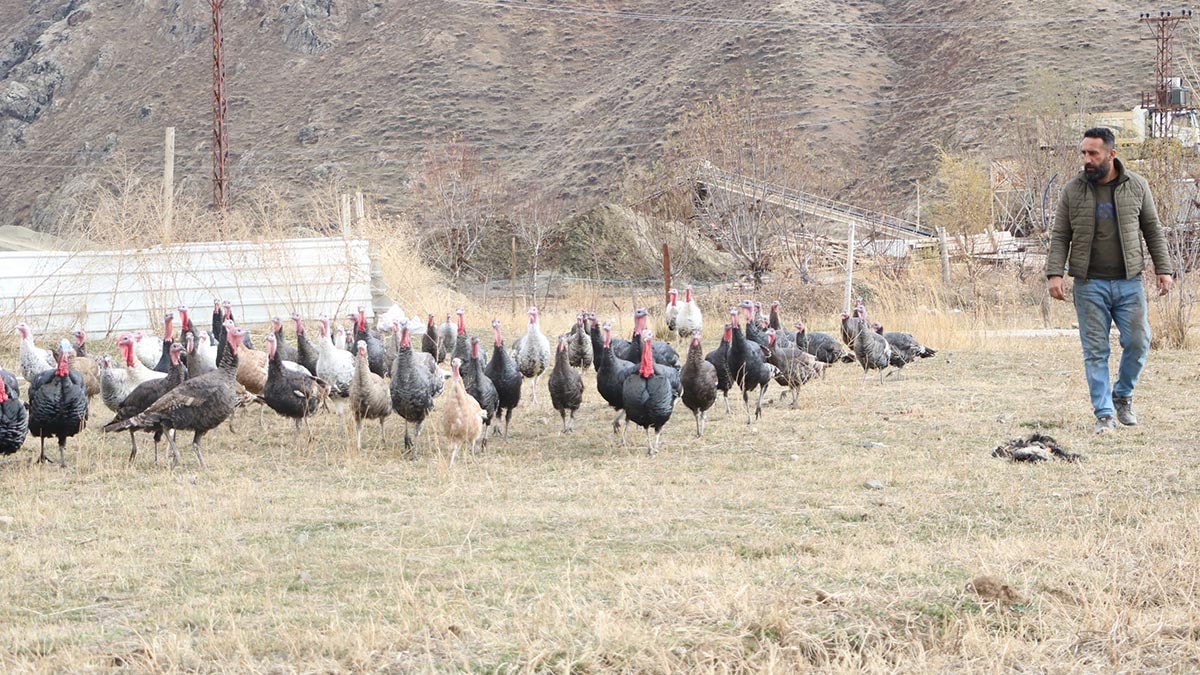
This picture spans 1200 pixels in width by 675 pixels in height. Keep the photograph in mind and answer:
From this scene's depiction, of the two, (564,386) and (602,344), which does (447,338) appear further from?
(564,386)

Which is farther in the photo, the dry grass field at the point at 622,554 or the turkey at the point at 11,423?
the turkey at the point at 11,423

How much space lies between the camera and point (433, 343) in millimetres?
15992

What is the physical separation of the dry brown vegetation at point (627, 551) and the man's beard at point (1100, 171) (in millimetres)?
2099

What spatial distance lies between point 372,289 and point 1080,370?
43.7 ft

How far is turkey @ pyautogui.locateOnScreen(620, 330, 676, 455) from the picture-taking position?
10672 millimetres

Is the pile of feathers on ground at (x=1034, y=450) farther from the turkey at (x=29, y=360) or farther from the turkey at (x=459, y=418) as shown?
the turkey at (x=29, y=360)

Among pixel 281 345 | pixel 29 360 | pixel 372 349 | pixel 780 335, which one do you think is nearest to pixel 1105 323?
pixel 780 335

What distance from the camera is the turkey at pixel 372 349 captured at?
14820 millimetres

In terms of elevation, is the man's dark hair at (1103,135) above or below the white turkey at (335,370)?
above

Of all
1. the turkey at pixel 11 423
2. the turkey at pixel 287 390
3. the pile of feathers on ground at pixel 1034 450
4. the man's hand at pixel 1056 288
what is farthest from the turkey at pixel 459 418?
the man's hand at pixel 1056 288

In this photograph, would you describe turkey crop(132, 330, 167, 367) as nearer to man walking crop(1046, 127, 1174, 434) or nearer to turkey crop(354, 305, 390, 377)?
turkey crop(354, 305, 390, 377)

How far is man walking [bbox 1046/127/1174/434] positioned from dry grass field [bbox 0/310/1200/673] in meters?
0.78

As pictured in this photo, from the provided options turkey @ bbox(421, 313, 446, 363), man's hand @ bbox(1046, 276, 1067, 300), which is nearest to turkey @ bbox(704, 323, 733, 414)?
man's hand @ bbox(1046, 276, 1067, 300)

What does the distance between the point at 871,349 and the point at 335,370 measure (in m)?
6.38
